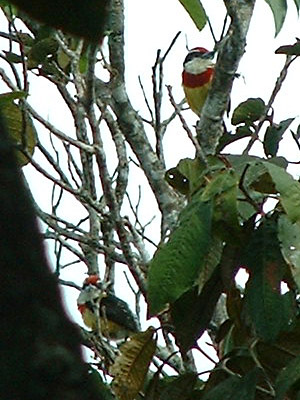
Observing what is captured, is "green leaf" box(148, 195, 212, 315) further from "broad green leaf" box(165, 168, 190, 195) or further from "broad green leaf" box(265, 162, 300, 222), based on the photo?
"broad green leaf" box(165, 168, 190, 195)

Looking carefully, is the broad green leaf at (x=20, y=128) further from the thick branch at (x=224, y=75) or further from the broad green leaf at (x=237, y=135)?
the thick branch at (x=224, y=75)

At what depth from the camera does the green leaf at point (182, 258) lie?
1133mm

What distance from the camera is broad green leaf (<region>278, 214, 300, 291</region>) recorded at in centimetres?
116

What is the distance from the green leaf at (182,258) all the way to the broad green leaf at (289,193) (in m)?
0.08

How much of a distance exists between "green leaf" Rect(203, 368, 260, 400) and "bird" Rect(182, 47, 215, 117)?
333 cm

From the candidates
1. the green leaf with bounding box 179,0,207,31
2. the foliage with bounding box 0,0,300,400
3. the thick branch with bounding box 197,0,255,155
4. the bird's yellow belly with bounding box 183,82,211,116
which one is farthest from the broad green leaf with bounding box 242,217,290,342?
the bird's yellow belly with bounding box 183,82,211,116

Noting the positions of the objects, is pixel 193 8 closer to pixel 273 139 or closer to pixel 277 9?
pixel 277 9

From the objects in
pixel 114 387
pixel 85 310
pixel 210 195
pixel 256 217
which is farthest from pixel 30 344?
pixel 85 310

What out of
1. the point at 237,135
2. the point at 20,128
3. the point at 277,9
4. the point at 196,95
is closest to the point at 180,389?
the point at 20,128

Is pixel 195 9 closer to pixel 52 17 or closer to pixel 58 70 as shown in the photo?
pixel 52 17

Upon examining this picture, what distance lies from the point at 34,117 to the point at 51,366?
6.56ft

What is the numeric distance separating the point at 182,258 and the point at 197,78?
3.94 meters

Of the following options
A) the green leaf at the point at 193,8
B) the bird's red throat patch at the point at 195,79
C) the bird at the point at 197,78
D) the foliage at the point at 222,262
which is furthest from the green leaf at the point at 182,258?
the bird's red throat patch at the point at 195,79

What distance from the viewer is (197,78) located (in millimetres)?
5020
